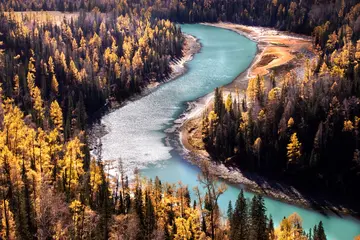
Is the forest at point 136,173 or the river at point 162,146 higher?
the forest at point 136,173

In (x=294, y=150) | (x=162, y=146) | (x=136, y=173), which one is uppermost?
(x=294, y=150)

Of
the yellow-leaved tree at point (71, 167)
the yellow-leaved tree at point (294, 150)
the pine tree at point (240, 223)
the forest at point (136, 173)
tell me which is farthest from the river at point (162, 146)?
the pine tree at point (240, 223)

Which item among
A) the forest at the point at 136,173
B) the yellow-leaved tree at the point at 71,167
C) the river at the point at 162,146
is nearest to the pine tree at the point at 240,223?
the forest at the point at 136,173

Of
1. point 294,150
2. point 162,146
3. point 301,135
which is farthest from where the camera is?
point 162,146

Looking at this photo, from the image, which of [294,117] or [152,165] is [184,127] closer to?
[152,165]

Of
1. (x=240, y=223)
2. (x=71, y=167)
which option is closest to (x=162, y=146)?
(x=71, y=167)

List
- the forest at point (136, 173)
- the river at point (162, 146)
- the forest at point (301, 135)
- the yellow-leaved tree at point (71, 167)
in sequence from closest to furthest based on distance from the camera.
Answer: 1. the forest at point (136, 173)
2. the yellow-leaved tree at point (71, 167)
3. the river at point (162, 146)
4. the forest at point (301, 135)

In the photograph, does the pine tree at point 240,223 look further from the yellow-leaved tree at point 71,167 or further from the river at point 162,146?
the yellow-leaved tree at point 71,167

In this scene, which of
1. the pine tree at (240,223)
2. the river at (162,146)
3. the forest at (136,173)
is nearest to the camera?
the pine tree at (240,223)

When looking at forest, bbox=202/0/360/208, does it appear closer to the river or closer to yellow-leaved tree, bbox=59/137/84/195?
the river

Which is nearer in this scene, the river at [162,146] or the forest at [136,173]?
the forest at [136,173]

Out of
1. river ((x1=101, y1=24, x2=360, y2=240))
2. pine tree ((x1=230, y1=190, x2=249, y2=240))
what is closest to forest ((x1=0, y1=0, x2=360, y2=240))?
pine tree ((x1=230, y1=190, x2=249, y2=240))

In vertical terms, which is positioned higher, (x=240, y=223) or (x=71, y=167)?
(x=71, y=167)

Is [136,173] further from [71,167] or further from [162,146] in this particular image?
[162,146]
